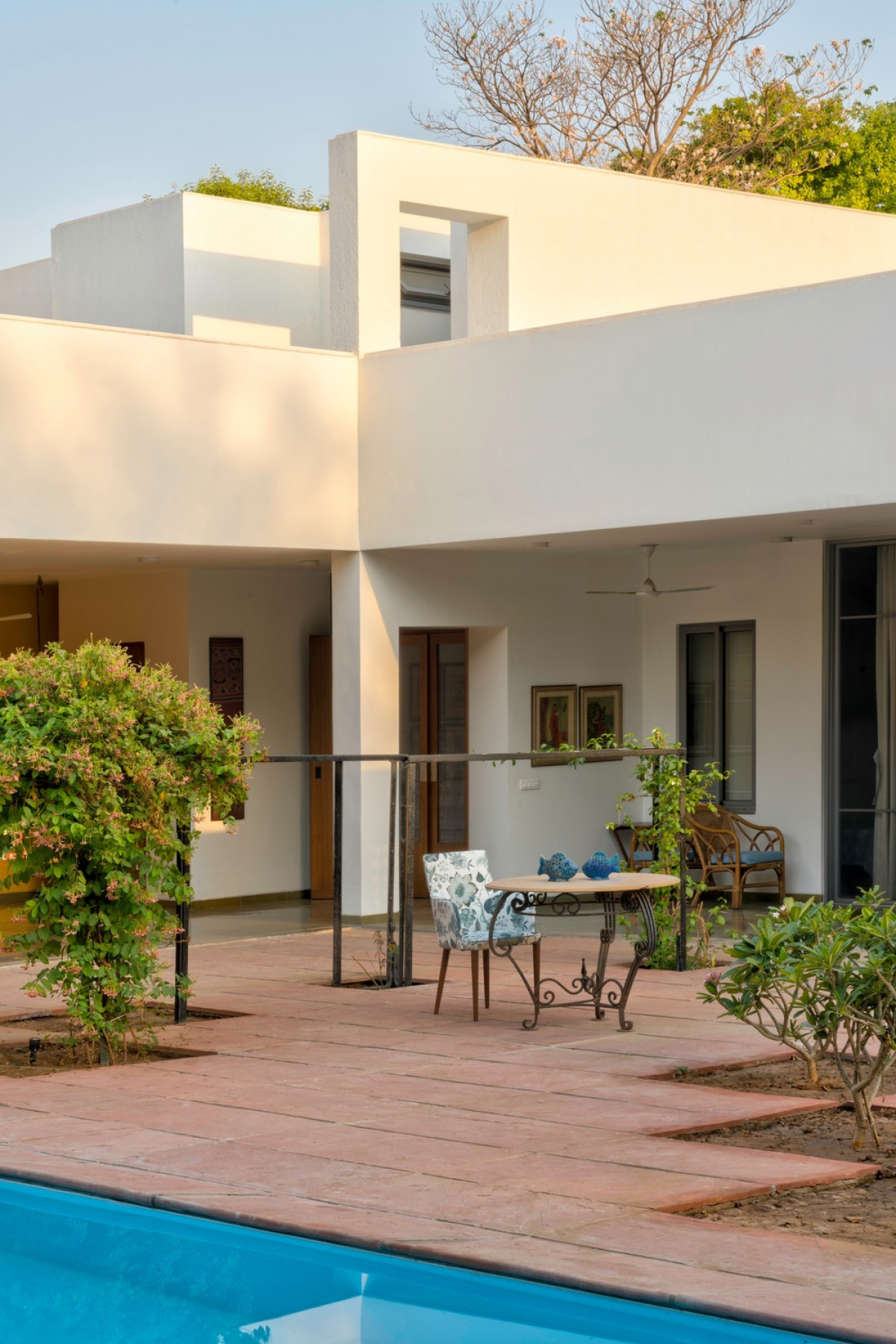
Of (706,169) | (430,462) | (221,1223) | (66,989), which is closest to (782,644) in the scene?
(430,462)

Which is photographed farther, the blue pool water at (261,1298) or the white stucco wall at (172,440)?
the white stucco wall at (172,440)

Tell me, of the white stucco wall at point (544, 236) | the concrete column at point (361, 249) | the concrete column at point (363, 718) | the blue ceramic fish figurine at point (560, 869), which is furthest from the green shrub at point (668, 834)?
the white stucco wall at point (544, 236)

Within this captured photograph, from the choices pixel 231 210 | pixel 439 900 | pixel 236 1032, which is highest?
pixel 231 210

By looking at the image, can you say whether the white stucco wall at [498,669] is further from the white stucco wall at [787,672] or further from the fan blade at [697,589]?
the white stucco wall at [787,672]

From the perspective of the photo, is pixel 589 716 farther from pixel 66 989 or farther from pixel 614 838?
pixel 66 989

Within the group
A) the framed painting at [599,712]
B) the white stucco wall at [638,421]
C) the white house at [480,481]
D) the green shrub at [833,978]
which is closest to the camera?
the green shrub at [833,978]

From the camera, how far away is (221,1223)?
514 centimetres

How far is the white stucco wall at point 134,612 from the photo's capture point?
14664mm

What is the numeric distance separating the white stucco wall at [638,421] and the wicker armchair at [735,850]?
2981mm

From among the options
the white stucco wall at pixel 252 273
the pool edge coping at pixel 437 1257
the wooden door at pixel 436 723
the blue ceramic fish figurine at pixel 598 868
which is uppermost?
the white stucco wall at pixel 252 273

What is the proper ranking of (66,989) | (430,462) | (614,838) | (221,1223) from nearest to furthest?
(221,1223)
(66,989)
(430,462)
(614,838)

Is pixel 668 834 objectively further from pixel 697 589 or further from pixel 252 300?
pixel 252 300

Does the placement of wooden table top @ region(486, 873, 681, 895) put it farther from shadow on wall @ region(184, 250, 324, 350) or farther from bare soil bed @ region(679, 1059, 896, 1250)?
shadow on wall @ region(184, 250, 324, 350)

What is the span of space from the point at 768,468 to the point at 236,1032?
4856mm
